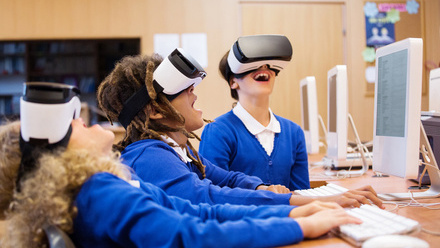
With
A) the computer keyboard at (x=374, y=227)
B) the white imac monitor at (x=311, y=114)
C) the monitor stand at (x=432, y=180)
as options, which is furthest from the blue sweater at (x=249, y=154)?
the computer keyboard at (x=374, y=227)

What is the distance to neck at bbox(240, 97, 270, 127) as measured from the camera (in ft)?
6.59

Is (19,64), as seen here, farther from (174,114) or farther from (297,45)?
(174,114)

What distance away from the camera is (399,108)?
1.45m

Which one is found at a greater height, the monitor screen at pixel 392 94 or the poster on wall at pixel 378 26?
the poster on wall at pixel 378 26

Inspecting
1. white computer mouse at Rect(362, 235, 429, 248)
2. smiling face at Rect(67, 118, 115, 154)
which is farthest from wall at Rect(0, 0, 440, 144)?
white computer mouse at Rect(362, 235, 429, 248)

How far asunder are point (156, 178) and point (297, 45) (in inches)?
162

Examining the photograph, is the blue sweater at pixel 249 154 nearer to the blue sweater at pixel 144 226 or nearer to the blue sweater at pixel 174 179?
the blue sweater at pixel 174 179

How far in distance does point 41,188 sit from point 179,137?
662 millimetres

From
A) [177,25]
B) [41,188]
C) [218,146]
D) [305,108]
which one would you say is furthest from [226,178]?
[177,25]

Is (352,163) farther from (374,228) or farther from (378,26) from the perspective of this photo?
(378,26)

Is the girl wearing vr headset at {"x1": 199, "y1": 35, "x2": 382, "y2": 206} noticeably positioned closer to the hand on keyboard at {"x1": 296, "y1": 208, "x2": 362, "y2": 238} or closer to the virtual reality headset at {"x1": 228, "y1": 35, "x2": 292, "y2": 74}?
the virtual reality headset at {"x1": 228, "y1": 35, "x2": 292, "y2": 74}

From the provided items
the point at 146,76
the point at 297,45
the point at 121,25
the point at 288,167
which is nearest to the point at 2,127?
the point at 146,76

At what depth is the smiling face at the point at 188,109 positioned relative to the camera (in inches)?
56.5

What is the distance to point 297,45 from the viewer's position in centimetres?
500
